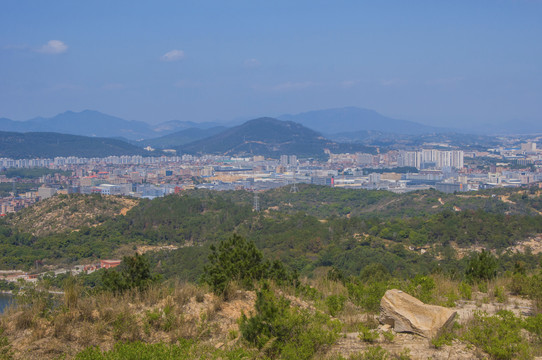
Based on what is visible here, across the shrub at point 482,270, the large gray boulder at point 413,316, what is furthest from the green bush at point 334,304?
the shrub at point 482,270

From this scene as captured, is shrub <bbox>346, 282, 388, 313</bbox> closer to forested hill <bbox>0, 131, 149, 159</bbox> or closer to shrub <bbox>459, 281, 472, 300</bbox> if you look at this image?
shrub <bbox>459, 281, 472, 300</bbox>

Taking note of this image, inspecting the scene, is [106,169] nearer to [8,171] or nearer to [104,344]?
[8,171]

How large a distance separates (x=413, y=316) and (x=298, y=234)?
645 inches

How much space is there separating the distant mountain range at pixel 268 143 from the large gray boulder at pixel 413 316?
274 feet

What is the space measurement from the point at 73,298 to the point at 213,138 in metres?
110

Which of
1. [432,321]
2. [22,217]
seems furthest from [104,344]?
[22,217]

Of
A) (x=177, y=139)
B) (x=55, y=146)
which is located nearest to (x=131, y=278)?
(x=55, y=146)

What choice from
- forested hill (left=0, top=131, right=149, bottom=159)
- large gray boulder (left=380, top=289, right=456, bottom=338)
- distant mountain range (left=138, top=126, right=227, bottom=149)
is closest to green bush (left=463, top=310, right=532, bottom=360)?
large gray boulder (left=380, top=289, right=456, bottom=338)

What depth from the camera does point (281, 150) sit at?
94438mm

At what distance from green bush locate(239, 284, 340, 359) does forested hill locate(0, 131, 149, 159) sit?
262 ft

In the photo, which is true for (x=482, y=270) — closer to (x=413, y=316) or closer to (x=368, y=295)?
(x=368, y=295)

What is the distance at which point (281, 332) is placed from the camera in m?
3.56

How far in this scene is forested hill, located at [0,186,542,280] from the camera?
648 inches

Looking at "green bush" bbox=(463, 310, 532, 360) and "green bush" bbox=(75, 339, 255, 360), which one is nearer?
"green bush" bbox=(75, 339, 255, 360)
